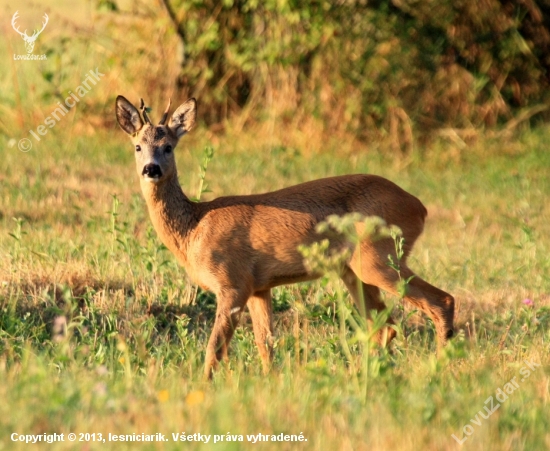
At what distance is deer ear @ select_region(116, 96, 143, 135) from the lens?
7.09m

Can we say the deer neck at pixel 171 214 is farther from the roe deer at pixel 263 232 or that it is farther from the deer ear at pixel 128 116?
the deer ear at pixel 128 116

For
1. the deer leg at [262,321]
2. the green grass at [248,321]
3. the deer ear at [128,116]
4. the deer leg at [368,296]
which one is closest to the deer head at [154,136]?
the deer ear at [128,116]

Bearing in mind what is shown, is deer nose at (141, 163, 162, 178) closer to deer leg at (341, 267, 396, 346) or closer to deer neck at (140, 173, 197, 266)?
deer neck at (140, 173, 197, 266)

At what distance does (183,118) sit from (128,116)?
0.37 m

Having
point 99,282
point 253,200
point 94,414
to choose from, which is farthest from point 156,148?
point 94,414

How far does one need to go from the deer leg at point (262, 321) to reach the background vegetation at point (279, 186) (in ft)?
0.32

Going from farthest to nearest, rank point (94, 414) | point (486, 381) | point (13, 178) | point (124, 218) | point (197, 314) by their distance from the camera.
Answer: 1. point (13, 178)
2. point (124, 218)
3. point (197, 314)
4. point (486, 381)
5. point (94, 414)

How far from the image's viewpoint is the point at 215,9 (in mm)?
14000

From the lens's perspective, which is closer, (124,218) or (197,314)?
(197,314)

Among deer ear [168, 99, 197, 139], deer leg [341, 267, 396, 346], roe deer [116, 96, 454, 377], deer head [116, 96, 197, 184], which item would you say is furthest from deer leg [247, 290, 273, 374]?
deer ear [168, 99, 197, 139]

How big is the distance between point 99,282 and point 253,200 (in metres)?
1.53

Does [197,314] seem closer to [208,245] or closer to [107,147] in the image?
[208,245]

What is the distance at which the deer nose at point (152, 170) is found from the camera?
263 inches

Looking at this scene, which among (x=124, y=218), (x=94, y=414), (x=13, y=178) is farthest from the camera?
(x=13, y=178)
